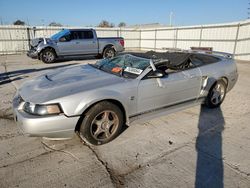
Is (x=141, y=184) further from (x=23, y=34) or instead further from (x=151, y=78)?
(x=23, y=34)

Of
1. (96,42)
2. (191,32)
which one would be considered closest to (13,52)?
(96,42)

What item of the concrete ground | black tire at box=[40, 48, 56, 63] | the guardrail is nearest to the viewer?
the concrete ground

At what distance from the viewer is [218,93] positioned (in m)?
4.60

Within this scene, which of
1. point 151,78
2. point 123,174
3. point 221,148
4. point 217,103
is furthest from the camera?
point 217,103

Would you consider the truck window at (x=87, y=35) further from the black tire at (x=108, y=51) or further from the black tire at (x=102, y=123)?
the black tire at (x=102, y=123)

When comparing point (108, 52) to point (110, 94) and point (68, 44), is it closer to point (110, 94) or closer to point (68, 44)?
point (68, 44)

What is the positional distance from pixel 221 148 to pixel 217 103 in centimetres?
188

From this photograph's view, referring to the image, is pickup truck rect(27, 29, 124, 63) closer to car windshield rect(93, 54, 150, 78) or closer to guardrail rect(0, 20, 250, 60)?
guardrail rect(0, 20, 250, 60)

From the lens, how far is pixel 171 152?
289 cm

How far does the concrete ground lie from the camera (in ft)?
7.66

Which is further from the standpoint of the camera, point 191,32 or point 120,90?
point 191,32

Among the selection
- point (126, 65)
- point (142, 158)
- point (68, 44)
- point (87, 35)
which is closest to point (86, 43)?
point (87, 35)

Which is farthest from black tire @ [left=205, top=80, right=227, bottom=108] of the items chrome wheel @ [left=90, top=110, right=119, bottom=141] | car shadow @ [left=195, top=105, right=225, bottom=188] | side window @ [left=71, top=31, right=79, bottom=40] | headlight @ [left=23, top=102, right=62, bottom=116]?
side window @ [left=71, top=31, right=79, bottom=40]

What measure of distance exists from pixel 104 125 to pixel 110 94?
0.49 metres
